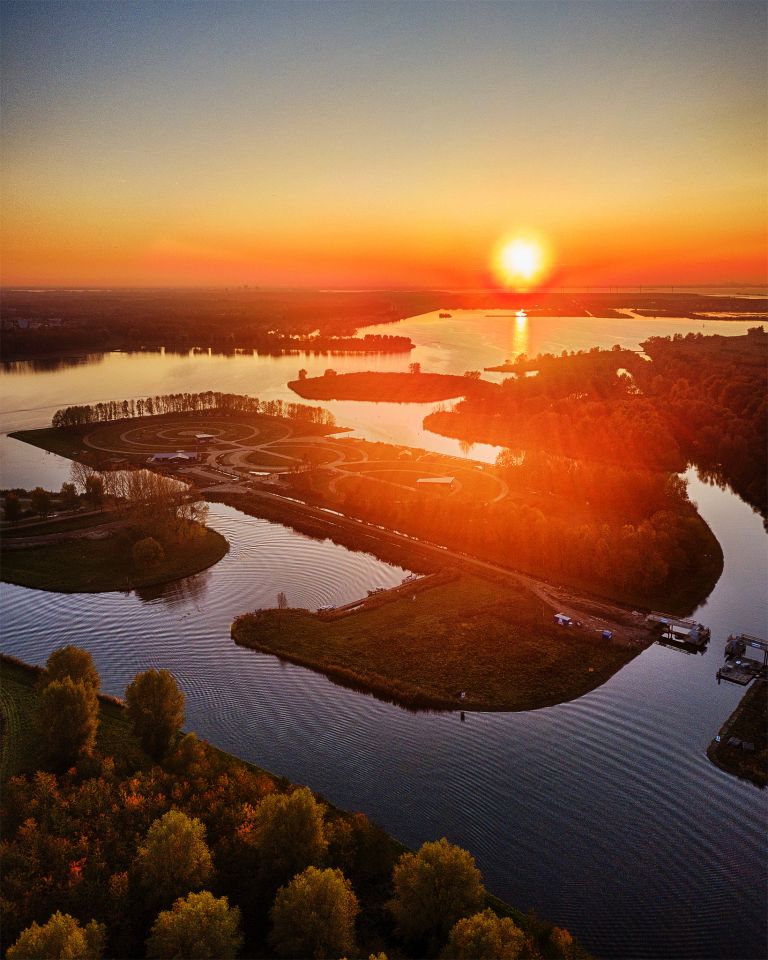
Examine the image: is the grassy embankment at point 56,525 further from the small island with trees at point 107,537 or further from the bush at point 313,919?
the bush at point 313,919

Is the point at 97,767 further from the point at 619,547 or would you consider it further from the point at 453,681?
the point at 619,547

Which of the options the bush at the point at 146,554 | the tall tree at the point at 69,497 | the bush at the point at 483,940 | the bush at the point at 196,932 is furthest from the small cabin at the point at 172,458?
the bush at the point at 483,940

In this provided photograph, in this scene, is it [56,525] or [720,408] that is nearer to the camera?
[56,525]

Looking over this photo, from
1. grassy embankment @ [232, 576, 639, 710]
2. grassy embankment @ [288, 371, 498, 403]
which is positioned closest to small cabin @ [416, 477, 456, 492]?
grassy embankment @ [232, 576, 639, 710]

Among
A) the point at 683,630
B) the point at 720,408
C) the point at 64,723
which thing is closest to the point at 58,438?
the point at 64,723

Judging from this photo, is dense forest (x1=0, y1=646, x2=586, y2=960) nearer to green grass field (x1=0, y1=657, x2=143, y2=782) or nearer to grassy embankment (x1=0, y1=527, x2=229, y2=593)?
green grass field (x1=0, y1=657, x2=143, y2=782)

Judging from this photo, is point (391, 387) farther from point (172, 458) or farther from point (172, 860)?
point (172, 860)
